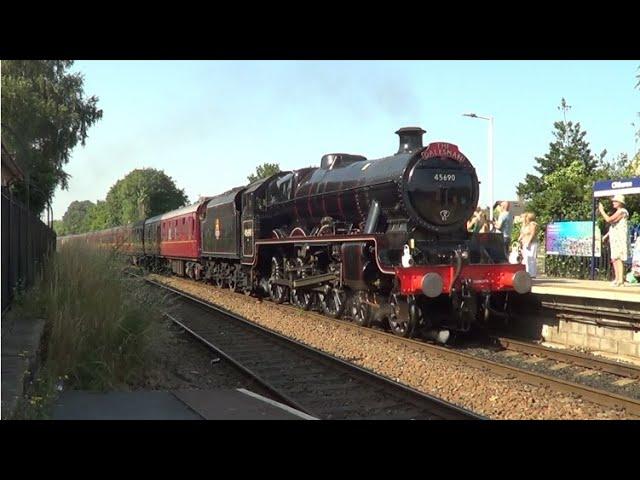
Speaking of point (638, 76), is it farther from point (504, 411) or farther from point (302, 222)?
point (504, 411)

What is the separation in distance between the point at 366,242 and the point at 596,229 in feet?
23.4

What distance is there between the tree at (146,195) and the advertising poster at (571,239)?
249 feet

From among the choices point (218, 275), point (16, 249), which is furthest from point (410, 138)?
point (218, 275)

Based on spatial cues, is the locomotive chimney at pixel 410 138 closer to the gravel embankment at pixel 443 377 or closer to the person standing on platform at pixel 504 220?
the gravel embankment at pixel 443 377

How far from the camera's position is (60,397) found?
6.06 meters

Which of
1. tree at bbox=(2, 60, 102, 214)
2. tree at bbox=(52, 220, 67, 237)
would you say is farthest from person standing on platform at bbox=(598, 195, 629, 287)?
tree at bbox=(52, 220, 67, 237)

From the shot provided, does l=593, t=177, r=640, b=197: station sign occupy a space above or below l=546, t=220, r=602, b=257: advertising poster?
above

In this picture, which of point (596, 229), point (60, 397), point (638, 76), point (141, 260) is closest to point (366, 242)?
point (60, 397)

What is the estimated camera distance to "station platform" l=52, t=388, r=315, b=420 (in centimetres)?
552

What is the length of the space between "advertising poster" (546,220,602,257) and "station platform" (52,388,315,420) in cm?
1159

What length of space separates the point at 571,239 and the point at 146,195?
3092 inches

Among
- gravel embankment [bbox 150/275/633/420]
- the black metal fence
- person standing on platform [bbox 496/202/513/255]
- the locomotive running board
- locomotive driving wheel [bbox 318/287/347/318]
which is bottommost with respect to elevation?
gravel embankment [bbox 150/275/633/420]

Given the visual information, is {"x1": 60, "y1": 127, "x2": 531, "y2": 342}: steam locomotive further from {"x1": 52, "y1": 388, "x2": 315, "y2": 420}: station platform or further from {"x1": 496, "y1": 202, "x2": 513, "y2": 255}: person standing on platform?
{"x1": 52, "y1": 388, "x2": 315, "y2": 420}: station platform

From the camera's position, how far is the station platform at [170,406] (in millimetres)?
5520
